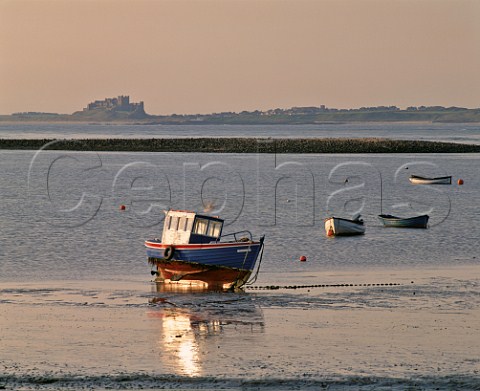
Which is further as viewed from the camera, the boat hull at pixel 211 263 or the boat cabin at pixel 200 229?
the boat cabin at pixel 200 229

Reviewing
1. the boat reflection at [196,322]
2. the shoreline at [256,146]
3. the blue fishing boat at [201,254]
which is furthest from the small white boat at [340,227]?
the shoreline at [256,146]

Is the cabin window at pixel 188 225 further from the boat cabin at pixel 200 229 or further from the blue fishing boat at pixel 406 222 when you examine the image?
the blue fishing boat at pixel 406 222

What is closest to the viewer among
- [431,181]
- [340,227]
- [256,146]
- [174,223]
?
[174,223]

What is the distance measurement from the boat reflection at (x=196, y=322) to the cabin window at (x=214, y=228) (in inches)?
87.3

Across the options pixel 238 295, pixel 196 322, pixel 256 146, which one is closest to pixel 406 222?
pixel 238 295

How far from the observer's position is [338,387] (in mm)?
21781

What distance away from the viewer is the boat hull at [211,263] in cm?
3644

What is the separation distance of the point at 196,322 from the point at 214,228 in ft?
28.2

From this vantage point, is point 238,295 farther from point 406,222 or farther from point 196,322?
point 406,222

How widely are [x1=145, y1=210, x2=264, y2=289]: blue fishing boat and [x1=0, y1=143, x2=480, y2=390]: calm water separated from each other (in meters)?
1.07

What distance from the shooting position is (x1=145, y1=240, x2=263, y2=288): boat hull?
36.4 m

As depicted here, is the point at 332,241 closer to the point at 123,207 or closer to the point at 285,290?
the point at 285,290

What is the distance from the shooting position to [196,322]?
29688 millimetres

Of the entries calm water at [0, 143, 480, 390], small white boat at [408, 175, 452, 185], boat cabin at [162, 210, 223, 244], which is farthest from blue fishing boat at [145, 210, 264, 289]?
small white boat at [408, 175, 452, 185]
